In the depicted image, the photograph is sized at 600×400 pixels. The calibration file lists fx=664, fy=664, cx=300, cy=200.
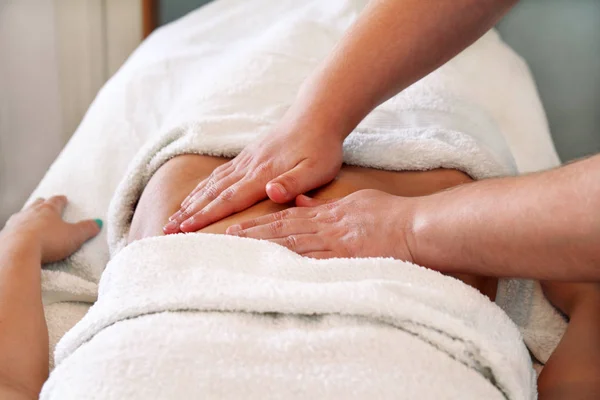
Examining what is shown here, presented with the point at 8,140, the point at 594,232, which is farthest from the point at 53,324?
the point at 8,140

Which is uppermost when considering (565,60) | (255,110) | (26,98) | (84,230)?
(255,110)

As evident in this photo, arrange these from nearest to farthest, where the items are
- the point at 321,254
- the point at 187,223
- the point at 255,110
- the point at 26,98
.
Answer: the point at 321,254, the point at 187,223, the point at 255,110, the point at 26,98

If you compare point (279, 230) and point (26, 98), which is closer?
point (279, 230)

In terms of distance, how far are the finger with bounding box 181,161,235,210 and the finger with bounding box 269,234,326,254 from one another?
20 centimetres

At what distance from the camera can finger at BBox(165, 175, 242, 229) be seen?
939 mm

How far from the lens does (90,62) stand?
7.09 ft

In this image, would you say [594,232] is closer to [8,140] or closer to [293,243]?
[293,243]

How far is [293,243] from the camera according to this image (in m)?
0.81

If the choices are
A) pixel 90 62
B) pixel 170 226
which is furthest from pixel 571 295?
pixel 90 62

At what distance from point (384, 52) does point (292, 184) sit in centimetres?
26

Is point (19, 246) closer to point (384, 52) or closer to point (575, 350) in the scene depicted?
point (384, 52)

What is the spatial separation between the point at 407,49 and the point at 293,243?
1.28ft

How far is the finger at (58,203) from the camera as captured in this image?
123cm

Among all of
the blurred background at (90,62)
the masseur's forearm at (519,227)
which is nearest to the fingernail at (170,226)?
the masseur's forearm at (519,227)
